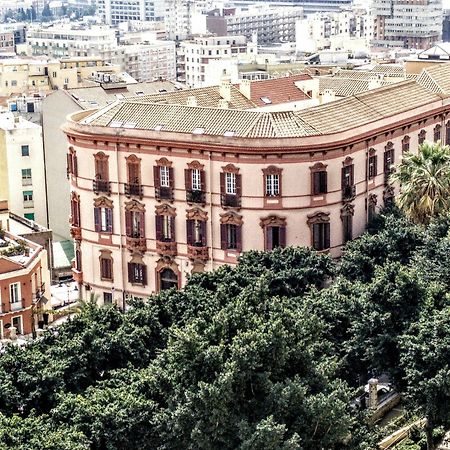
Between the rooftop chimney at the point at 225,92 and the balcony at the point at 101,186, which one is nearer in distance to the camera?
the balcony at the point at 101,186

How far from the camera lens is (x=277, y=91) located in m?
114

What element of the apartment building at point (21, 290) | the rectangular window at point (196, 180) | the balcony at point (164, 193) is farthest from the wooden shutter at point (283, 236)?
the apartment building at point (21, 290)

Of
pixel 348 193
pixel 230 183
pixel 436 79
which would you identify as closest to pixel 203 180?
pixel 230 183

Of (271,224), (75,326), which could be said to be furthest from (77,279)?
(75,326)

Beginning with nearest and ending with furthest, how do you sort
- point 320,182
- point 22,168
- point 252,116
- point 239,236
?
1. point 320,182
2. point 239,236
3. point 252,116
4. point 22,168

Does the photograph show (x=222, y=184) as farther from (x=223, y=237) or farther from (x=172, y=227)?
(x=172, y=227)

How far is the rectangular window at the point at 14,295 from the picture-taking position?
94250 mm

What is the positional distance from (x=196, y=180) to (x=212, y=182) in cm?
149

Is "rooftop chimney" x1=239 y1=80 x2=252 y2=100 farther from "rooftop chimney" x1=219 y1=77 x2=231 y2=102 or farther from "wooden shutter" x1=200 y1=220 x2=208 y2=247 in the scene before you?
"wooden shutter" x1=200 y1=220 x2=208 y2=247

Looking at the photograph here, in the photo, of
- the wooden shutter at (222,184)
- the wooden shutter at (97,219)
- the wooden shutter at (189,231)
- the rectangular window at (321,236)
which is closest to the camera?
the wooden shutter at (222,184)

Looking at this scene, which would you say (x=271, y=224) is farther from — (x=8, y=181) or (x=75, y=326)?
(x=8, y=181)

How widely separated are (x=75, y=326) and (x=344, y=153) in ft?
117

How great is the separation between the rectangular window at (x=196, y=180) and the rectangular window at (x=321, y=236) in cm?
976

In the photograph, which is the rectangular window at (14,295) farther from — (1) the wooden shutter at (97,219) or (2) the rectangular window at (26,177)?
(2) the rectangular window at (26,177)
